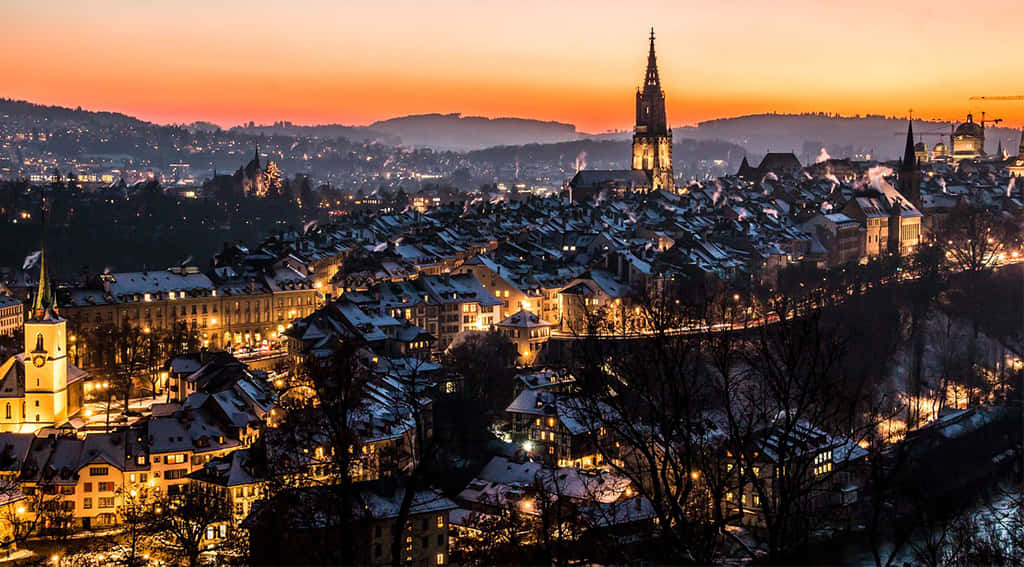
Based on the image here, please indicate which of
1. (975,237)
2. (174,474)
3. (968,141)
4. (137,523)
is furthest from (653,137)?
(137,523)

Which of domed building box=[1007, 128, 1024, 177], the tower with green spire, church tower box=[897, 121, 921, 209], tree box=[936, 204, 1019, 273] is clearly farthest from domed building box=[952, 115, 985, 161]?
the tower with green spire

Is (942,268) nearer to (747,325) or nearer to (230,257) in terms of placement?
(747,325)

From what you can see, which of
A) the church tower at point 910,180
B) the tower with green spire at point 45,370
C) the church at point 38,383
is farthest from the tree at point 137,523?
the church tower at point 910,180

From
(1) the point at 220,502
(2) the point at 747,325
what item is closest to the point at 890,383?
(2) the point at 747,325

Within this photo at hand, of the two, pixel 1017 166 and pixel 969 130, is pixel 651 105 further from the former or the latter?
pixel 969 130

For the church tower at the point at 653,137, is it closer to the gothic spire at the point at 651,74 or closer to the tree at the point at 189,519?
the gothic spire at the point at 651,74
